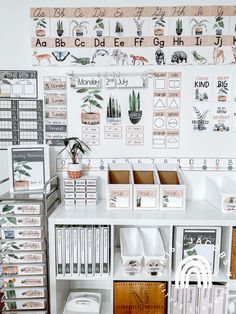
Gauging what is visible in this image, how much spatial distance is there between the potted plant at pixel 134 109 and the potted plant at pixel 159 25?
365 mm

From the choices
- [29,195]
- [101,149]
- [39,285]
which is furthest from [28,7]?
[39,285]

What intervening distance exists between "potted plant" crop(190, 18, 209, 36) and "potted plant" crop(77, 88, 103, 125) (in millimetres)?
651

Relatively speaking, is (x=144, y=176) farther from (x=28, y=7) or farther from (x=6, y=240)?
(x=28, y=7)

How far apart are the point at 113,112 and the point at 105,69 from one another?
10.0 inches

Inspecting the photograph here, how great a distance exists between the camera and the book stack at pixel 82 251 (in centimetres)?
173

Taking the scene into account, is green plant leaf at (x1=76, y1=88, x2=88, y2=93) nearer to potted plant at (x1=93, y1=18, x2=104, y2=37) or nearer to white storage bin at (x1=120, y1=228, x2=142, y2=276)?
potted plant at (x1=93, y1=18, x2=104, y2=37)

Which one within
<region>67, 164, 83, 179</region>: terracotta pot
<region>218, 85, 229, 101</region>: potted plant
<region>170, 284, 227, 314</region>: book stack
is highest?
<region>218, 85, 229, 101</region>: potted plant

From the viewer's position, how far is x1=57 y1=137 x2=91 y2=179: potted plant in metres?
1.93

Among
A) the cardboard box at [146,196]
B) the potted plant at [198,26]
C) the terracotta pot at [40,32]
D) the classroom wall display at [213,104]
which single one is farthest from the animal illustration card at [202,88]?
the terracotta pot at [40,32]

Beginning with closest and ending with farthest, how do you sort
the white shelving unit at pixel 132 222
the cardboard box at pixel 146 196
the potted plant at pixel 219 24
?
the white shelving unit at pixel 132 222, the cardboard box at pixel 146 196, the potted plant at pixel 219 24

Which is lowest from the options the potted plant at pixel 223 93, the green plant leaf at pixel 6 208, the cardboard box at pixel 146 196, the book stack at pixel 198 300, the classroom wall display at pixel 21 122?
the book stack at pixel 198 300

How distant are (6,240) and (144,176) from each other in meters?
0.84

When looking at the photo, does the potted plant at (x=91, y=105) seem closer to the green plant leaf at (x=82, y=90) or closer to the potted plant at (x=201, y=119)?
the green plant leaf at (x=82, y=90)

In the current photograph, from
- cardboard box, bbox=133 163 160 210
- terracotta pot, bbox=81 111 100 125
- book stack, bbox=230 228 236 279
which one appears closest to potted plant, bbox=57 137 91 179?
terracotta pot, bbox=81 111 100 125
